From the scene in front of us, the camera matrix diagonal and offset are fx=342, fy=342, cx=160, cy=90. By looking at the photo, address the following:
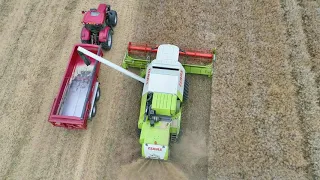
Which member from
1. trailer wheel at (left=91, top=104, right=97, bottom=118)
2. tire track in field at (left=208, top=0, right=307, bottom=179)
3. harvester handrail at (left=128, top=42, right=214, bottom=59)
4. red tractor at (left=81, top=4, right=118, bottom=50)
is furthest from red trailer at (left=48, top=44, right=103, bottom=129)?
tire track in field at (left=208, top=0, right=307, bottom=179)

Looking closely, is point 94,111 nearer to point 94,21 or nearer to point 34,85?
point 34,85

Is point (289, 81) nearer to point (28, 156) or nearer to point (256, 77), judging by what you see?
point (256, 77)

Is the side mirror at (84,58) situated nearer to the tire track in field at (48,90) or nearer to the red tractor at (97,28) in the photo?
the red tractor at (97,28)

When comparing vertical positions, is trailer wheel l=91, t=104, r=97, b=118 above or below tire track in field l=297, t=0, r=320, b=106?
below

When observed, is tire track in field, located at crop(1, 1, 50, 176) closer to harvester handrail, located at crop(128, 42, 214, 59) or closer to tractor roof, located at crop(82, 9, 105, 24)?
tractor roof, located at crop(82, 9, 105, 24)

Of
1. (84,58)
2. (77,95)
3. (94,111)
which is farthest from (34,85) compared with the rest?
(94,111)

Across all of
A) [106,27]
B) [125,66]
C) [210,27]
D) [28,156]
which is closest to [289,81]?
[210,27]
